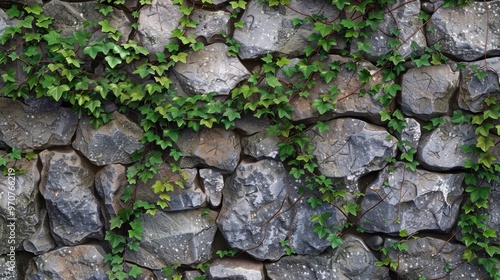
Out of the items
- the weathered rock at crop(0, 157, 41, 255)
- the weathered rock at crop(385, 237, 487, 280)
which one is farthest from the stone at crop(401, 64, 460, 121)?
the weathered rock at crop(0, 157, 41, 255)

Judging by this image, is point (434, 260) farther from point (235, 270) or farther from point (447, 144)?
point (235, 270)

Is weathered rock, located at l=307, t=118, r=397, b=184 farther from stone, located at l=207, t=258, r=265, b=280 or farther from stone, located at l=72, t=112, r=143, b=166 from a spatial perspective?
stone, located at l=72, t=112, r=143, b=166

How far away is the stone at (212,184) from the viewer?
2639mm

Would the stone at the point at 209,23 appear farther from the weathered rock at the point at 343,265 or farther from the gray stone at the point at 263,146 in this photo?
the weathered rock at the point at 343,265

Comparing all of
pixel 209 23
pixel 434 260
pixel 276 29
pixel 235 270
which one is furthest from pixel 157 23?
pixel 434 260

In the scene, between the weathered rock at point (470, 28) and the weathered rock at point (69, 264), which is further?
the weathered rock at point (69, 264)

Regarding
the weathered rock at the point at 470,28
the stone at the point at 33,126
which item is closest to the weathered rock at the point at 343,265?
the weathered rock at the point at 470,28

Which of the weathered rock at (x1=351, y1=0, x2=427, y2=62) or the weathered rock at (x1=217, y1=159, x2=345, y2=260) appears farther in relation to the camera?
the weathered rock at (x1=217, y1=159, x2=345, y2=260)

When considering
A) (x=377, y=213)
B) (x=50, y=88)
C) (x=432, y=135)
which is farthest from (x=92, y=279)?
(x=432, y=135)

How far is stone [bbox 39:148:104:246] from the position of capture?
2607 mm

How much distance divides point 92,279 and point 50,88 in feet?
2.88

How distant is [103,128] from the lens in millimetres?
2592

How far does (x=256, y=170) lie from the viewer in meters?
2.62

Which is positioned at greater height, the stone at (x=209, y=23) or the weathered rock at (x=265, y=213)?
the stone at (x=209, y=23)
